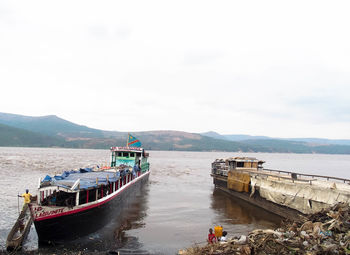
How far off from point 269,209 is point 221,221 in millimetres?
5985

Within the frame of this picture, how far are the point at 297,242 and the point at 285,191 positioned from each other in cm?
1462

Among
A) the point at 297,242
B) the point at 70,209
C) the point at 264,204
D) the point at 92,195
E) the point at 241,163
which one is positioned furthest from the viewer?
the point at 241,163

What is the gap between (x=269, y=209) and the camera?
27250 mm

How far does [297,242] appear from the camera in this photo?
1081cm

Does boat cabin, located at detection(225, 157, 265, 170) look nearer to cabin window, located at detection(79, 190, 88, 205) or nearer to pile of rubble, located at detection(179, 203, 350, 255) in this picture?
cabin window, located at detection(79, 190, 88, 205)

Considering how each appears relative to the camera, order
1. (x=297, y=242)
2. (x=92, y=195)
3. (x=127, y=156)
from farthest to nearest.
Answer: (x=127, y=156)
(x=92, y=195)
(x=297, y=242)

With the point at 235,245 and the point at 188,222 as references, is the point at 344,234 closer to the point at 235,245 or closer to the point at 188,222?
the point at 235,245

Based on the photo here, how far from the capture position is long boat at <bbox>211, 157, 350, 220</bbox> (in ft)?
66.7

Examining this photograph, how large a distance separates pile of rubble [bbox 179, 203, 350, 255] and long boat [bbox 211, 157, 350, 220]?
9.53 feet

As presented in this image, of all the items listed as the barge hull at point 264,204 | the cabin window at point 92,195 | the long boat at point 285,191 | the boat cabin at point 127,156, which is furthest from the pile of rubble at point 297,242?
the boat cabin at point 127,156

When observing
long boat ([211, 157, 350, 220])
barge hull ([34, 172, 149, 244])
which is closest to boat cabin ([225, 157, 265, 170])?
long boat ([211, 157, 350, 220])

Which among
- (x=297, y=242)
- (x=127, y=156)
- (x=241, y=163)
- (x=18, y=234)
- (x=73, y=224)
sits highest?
(x=127, y=156)

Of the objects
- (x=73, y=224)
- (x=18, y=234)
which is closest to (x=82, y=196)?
(x=73, y=224)

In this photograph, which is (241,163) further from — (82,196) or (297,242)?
(297,242)
